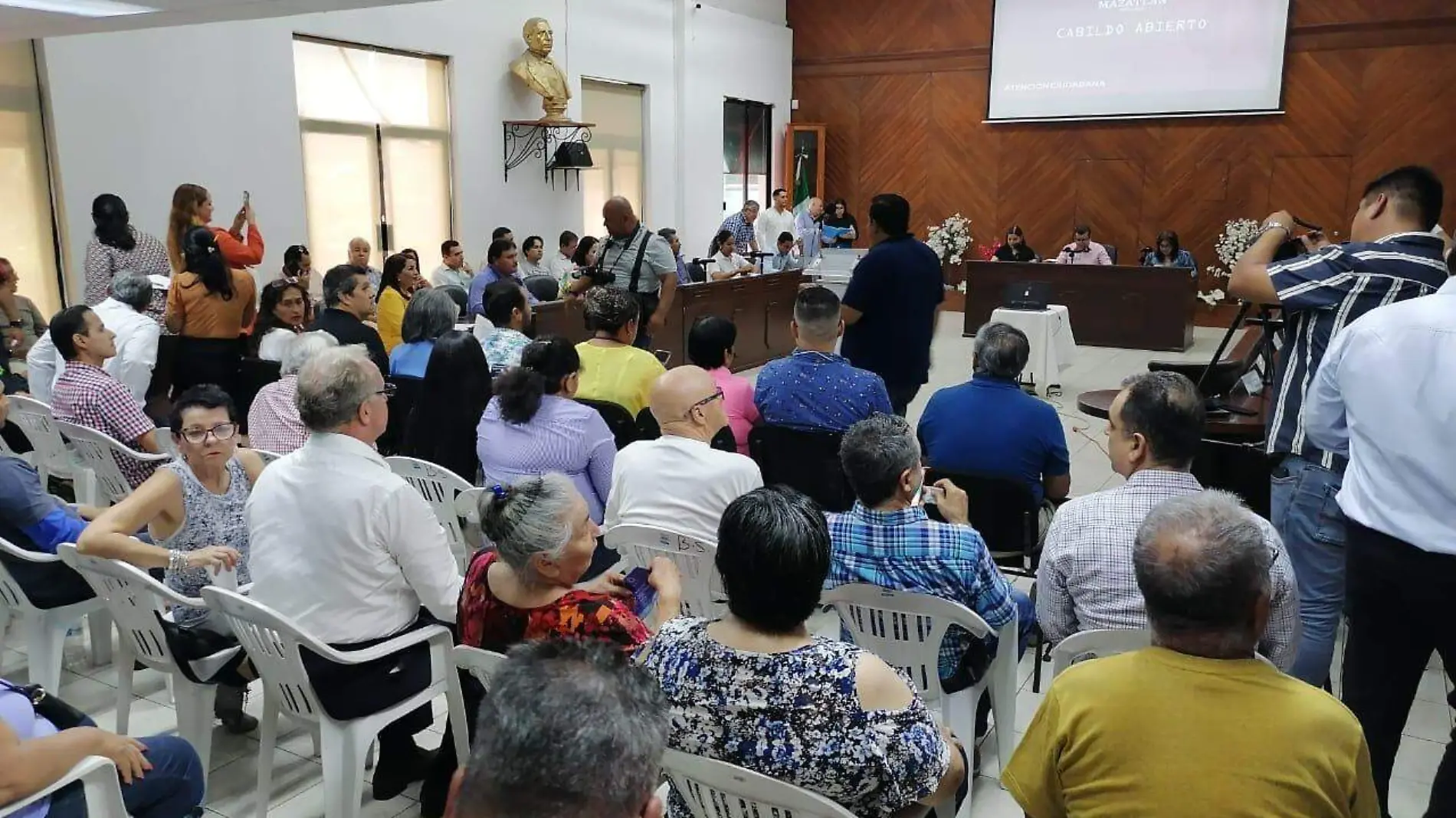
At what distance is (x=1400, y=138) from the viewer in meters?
11.0

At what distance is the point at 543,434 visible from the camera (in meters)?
3.20

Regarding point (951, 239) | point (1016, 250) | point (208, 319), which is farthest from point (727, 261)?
point (208, 319)

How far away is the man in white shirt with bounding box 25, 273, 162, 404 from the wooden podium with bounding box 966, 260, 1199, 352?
8143 mm

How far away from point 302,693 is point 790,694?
1266 mm

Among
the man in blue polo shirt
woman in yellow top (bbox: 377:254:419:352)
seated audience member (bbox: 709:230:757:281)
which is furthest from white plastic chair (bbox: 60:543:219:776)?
seated audience member (bbox: 709:230:757:281)

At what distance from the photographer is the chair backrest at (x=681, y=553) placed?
264 cm

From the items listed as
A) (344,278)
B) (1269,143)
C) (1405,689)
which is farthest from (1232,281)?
(1269,143)

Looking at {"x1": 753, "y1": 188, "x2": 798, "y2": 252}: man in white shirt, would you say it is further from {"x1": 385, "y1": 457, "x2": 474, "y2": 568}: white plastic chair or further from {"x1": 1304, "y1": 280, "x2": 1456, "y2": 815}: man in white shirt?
{"x1": 1304, "y1": 280, "x2": 1456, "y2": 815}: man in white shirt

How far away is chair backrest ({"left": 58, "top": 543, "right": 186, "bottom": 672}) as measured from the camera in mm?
2338

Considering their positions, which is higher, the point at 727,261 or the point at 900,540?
the point at 727,261

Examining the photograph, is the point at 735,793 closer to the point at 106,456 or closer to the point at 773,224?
the point at 106,456

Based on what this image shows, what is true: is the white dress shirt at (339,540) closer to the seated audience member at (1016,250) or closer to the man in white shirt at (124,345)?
the man in white shirt at (124,345)

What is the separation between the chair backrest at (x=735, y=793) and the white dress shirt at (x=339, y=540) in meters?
0.99

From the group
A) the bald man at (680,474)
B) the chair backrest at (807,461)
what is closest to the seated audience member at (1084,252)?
the chair backrest at (807,461)
